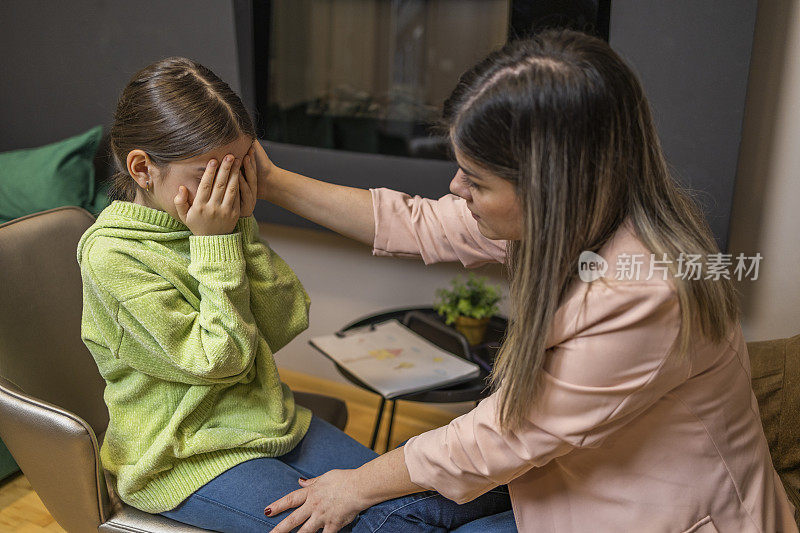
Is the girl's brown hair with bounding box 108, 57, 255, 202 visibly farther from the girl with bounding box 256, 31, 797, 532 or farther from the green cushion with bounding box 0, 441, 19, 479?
the green cushion with bounding box 0, 441, 19, 479

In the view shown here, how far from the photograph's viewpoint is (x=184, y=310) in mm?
1062

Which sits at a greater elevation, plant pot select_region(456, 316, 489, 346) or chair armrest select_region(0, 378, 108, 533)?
chair armrest select_region(0, 378, 108, 533)

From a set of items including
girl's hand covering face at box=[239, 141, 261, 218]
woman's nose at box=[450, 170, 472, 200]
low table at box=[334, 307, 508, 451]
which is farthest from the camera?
low table at box=[334, 307, 508, 451]

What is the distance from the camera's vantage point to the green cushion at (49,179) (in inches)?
84.0

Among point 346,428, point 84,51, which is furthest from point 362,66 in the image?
point 346,428

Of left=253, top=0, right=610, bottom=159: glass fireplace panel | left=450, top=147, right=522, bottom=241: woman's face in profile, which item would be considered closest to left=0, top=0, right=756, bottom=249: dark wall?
left=253, top=0, right=610, bottom=159: glass fireplace panel

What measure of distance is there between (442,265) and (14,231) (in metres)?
1.22

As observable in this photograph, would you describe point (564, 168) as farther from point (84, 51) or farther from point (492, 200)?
point (84, 51)

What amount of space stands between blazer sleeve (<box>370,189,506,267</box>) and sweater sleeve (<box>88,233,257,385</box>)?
312mm

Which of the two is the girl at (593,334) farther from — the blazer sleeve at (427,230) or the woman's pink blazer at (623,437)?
the blazer sleeve at (427,230)

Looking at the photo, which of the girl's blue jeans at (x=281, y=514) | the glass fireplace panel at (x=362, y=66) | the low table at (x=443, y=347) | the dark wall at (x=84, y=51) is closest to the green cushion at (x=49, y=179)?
the dark wall at (x=84, y=51)

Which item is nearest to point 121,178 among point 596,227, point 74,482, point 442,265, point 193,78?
point 193,78

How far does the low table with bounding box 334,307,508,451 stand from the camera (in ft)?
5.00

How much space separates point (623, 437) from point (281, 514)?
51cm
